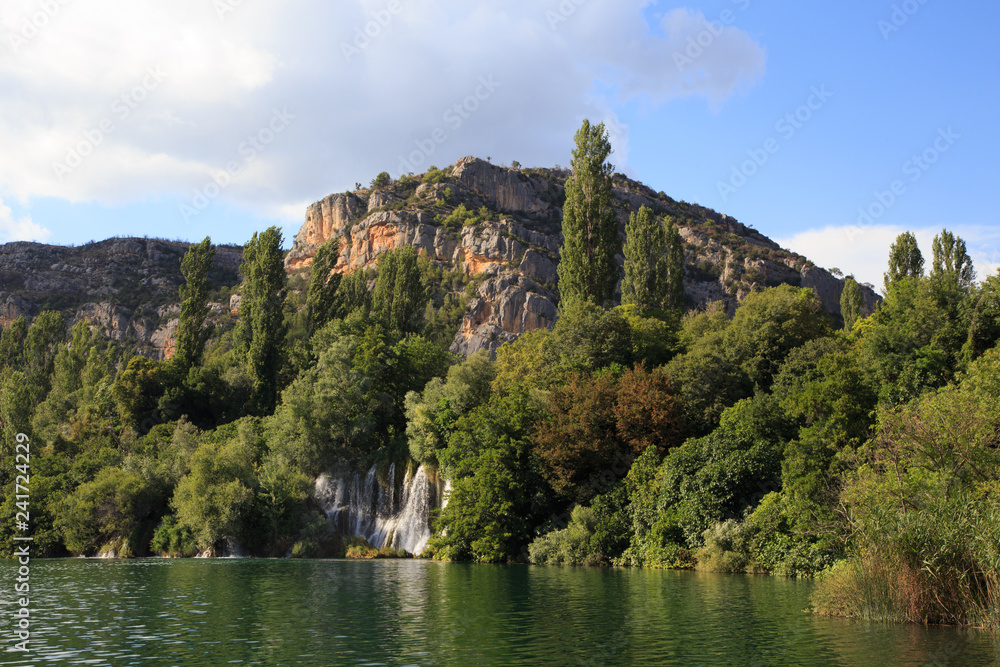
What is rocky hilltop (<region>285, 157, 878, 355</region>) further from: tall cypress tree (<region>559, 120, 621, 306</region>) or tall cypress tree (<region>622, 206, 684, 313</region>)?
tall cypress tree (<region>559, 120, 621, 306</region>)

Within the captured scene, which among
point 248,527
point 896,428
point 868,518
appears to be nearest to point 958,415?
point 896,428

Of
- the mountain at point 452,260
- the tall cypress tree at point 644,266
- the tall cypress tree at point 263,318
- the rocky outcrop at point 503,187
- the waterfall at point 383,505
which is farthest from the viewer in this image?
the rocky outcrop at point 503,187

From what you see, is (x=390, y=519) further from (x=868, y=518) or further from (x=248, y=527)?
(x=868, y=518)

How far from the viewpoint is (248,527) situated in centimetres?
5841

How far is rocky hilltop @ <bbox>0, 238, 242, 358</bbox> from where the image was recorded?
160500mm

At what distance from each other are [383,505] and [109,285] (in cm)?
13929

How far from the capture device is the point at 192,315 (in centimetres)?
8444

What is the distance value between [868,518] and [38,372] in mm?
98518

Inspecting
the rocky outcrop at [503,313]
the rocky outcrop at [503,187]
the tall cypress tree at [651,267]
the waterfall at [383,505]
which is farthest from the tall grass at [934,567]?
the rocky outcrop at [503,187]

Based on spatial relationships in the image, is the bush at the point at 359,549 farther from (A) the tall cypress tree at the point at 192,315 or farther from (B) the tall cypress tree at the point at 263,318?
(A) the tall cypress tree at the point at 192,315

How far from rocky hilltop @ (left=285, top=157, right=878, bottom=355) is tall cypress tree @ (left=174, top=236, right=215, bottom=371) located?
57.8 metres

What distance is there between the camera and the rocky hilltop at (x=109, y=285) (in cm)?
16050

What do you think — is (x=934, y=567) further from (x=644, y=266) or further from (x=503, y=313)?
(x=503, y=313)

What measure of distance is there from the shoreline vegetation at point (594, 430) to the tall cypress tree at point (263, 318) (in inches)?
9.5
